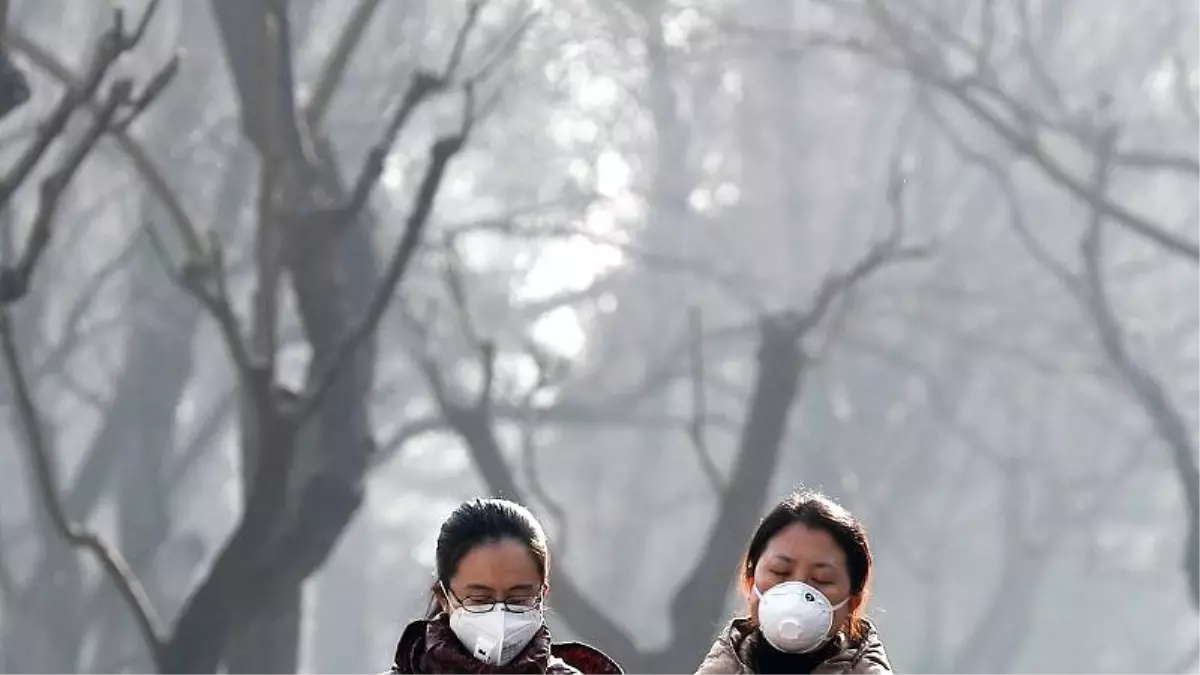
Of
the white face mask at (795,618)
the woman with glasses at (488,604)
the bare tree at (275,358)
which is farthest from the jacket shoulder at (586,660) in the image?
the bare tree at (275,358)

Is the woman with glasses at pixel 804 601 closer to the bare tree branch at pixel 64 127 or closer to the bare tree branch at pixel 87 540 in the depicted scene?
the bare tree branch at pixel 64 127

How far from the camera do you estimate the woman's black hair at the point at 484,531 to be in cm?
310

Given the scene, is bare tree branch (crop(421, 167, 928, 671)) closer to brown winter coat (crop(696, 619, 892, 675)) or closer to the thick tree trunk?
brown winter coat (crop(696, 619, 892, 675))

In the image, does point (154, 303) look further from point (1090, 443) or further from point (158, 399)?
point (1090, 443)

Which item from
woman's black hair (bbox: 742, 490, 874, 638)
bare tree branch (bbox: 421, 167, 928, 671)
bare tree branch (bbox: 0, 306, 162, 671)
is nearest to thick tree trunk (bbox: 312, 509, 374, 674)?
bare tree branch (bbox: 421, 167, 928, 671)

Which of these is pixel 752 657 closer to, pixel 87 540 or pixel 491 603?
pixel 491 603

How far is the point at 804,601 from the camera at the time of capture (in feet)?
10.3

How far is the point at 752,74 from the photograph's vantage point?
22203mm

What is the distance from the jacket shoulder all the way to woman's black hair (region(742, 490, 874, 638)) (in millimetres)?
283

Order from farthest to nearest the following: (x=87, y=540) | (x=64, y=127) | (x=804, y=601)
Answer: (x=87, y=540) < (x=64, y=127) < (x=804, y=601)

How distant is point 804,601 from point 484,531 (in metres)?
0.49

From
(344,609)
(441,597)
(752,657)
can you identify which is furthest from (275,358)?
(344,609)

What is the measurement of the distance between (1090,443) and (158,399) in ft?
39.7

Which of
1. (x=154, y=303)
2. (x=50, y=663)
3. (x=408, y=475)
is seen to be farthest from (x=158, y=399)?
(x=408, y=475)
